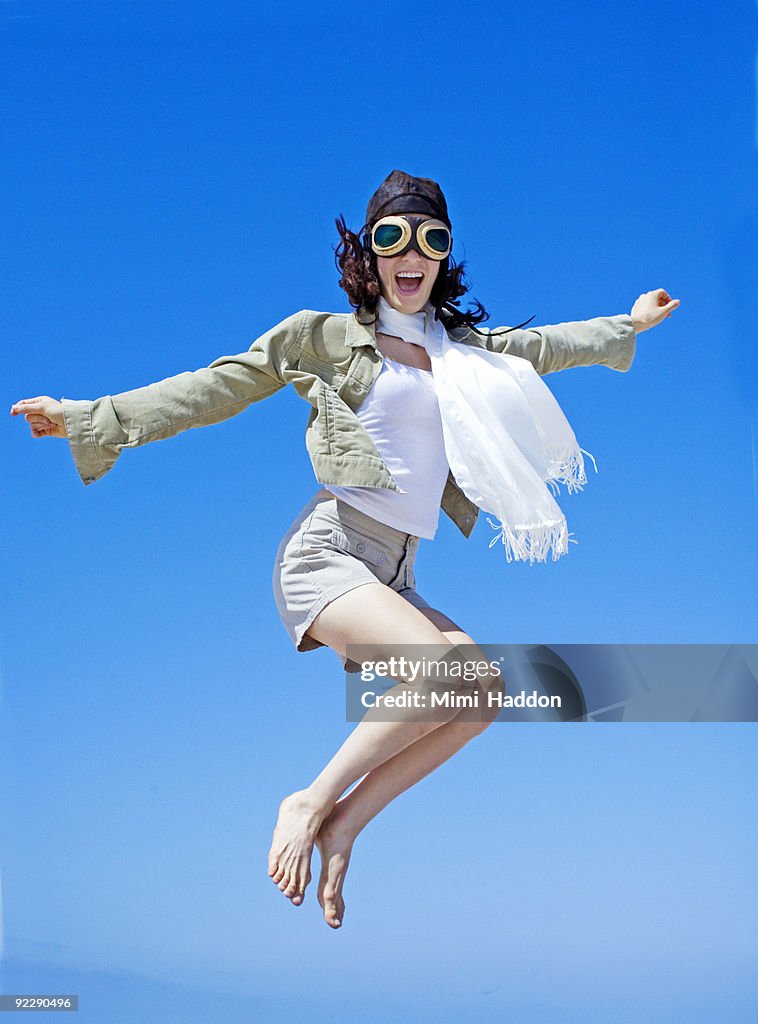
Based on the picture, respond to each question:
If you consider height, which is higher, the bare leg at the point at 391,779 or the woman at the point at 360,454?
the woman at the point at 360,454

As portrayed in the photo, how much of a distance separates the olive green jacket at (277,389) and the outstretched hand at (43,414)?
33 millimetres

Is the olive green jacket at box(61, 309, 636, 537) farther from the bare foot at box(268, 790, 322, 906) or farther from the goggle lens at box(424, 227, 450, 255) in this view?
the bare foot at box(268, 790, 322, 906)

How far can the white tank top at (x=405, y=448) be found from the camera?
4.36m

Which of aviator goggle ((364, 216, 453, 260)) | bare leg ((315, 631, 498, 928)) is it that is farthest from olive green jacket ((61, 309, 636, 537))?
bare leg ((315, 631, 498, 928))

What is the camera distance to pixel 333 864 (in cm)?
416

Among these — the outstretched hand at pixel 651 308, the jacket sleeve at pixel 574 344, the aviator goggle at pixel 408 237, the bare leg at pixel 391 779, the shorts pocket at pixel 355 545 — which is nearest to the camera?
the bare leg at pixel 391 779

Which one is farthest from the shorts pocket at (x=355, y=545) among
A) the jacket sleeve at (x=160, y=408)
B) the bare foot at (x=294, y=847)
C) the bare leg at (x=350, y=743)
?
the bare foot at (x=294, y=847)

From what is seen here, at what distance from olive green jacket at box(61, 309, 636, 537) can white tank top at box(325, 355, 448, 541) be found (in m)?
0.06

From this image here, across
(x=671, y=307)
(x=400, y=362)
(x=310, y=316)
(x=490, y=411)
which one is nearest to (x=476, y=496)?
(x=490, y=411)

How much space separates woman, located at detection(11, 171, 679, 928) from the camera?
13.6ft

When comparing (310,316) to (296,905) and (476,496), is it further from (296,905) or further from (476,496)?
(296,905)

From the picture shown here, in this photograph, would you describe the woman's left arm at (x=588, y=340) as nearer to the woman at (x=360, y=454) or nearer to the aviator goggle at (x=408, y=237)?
the woman at (x=360, y=454)

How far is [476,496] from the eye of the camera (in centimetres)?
433

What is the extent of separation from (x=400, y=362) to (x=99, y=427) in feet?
3.52
